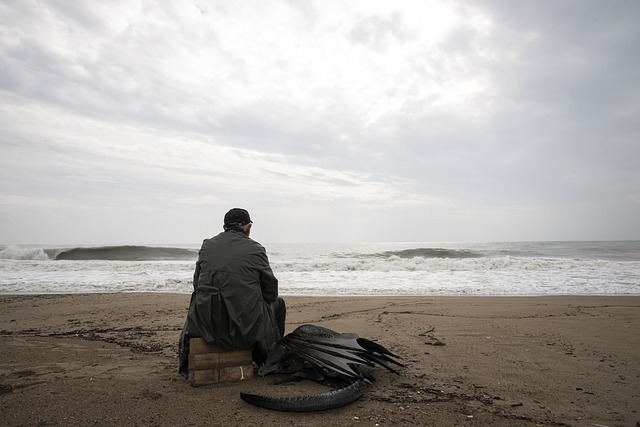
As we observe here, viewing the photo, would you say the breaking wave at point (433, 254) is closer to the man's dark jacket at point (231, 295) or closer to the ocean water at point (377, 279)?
the ocean water at point (377, 279)

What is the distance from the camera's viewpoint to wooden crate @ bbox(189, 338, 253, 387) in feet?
9.94

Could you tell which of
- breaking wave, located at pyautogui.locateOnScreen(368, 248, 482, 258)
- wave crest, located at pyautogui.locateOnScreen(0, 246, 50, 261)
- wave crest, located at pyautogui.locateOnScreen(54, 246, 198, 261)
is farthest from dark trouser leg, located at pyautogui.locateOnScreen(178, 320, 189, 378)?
wave crest, located at pyautogui.locateOnScreen(0, 246, 50, 261)

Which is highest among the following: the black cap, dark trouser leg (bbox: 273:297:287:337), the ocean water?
the black cap

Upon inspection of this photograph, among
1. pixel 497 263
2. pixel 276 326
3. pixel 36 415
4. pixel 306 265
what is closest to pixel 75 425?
pixel 36 415

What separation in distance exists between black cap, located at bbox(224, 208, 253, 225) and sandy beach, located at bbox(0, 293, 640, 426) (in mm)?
1385

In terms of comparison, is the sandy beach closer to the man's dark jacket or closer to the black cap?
the man's dark jacket

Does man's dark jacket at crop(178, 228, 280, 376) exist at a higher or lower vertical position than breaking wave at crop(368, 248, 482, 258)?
higher

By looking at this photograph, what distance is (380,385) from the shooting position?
314 centimetres

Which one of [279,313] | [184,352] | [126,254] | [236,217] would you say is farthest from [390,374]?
[126,254]

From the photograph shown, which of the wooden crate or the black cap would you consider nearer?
the wooden crate

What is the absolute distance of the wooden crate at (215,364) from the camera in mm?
3029

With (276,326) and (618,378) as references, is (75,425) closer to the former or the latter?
(276,326)

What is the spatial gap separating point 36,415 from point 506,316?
6.39m

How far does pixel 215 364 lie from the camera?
309 centimetres
